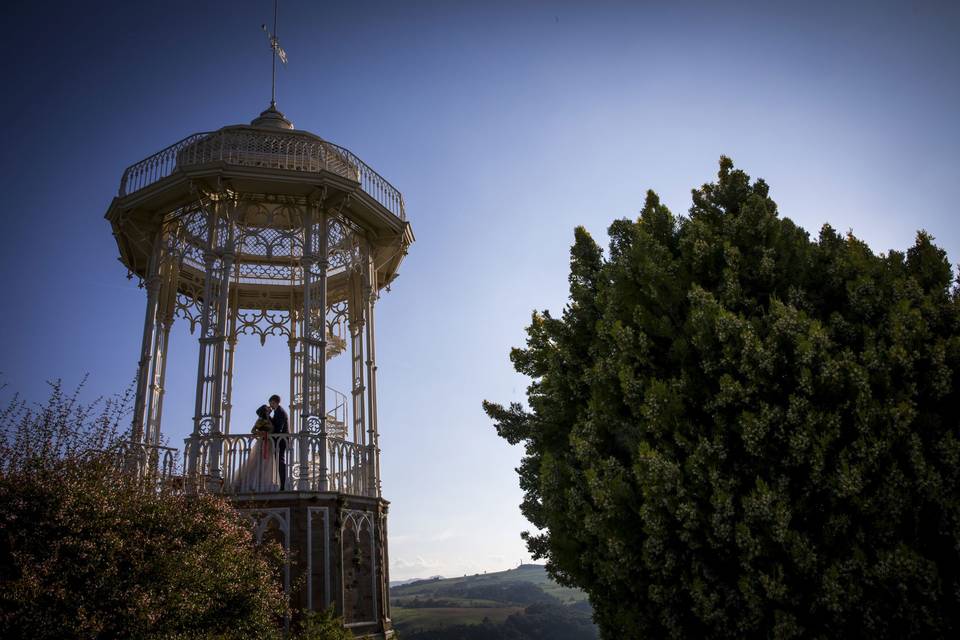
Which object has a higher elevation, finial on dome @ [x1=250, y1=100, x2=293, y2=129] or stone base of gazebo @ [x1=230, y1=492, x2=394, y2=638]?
finial on dome @ [x1=250, y1=100, x2=293, y2=129]

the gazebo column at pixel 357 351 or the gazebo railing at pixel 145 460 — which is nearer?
the gazebo railing at pixel 145 460

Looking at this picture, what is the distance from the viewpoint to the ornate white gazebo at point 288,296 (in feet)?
41.2

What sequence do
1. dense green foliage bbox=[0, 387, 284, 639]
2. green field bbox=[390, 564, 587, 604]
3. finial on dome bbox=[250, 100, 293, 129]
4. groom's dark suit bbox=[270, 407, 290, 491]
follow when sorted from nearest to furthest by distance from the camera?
dense green foliage bbox=[0, 387, 284, 639] → groom's dark suit bbox=[270, 407, 290, 491] → finial on dome bbox=[250, 100, 293, 129] → green field bbox=[390, 564, 587, 604]

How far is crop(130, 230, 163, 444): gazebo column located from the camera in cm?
1443

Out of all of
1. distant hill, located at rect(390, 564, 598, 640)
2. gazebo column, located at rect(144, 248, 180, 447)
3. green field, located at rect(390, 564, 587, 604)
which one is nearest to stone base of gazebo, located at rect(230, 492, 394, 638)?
gazebo column, located at rect(144, 248, 180, 447)

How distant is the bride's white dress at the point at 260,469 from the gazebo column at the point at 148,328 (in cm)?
299

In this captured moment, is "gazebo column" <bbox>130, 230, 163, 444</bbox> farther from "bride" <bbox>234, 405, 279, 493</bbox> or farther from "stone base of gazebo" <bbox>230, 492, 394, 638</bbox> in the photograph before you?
"stone base of gazebo" <bbox>230, 492, 394, 638</bbox>

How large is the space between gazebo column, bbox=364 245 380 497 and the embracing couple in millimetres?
2130

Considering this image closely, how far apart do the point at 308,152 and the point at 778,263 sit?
10917 millimetres

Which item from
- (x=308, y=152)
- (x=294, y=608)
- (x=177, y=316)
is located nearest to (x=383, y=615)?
(x=294, y=608)

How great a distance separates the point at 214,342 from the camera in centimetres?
1384

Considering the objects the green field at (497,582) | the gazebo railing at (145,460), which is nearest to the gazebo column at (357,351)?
the gazebo railing at (145,460)

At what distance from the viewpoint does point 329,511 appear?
12.5 m

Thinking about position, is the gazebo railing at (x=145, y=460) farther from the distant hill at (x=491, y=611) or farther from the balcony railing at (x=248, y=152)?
the distant hill at (x=491, y=611)
